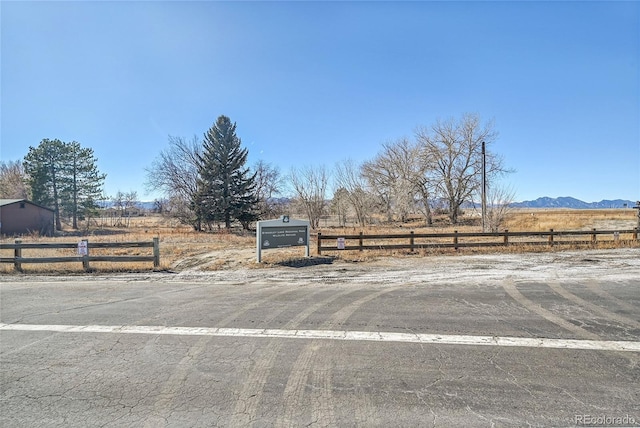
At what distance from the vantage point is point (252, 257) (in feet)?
40.3

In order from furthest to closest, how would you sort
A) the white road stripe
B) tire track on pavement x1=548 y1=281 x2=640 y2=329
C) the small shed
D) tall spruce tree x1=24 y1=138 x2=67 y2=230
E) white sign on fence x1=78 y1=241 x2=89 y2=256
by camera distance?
tall spruce tree x1=24 y1=138 x2=67 y2=230 → the small shed → white sign on fence x1=78 y1=241 x2=89 y2=256 → tire track on pavement x1=548 y1=281 x2=640 y2=329 → the white road stripe

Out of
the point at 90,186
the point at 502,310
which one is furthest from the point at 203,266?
the point at 90,186

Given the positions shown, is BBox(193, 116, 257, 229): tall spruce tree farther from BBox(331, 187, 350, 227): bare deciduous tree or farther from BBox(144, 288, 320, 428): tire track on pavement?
BBox(144, 288, 320, 428): tire track on pavement

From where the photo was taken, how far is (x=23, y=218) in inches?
1326

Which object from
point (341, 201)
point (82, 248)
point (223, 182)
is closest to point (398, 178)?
point (341, 201)

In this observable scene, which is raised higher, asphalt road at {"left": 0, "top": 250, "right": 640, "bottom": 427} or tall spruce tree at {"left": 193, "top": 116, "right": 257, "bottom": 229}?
tall spruce tree at {"left": 193, "top": 116, "right": 257, "bottom": 229}

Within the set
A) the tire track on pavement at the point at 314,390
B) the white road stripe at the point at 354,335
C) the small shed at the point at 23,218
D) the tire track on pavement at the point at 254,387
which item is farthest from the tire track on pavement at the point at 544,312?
the small shed at the point at 23,218

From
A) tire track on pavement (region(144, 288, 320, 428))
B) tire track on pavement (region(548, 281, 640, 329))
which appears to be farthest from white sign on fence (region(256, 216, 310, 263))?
tire track on pavement (region(548, 281, 640, 329))

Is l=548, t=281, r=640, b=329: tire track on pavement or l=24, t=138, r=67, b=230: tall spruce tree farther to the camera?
l=24, t=138, r=67, b=230: tall spruce tree

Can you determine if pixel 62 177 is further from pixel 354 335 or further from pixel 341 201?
pixel 354 335

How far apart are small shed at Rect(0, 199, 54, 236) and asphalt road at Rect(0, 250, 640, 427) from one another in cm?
3514

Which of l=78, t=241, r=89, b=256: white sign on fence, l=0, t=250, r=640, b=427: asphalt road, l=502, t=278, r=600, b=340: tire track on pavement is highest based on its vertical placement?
l=78, t=241, r=89, b=256: white sign on fence

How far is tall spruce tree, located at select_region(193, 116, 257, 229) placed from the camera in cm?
3319

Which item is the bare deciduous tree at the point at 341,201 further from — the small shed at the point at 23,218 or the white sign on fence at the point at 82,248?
the white sign on fence at the point at 82,248
